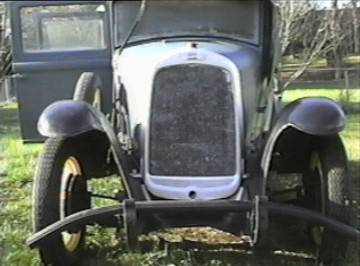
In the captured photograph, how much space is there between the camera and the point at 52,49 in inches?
315

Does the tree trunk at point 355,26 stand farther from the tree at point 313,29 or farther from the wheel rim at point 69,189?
the wheel rim at point 69,189

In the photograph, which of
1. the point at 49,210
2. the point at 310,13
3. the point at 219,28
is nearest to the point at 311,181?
the point at 219,28

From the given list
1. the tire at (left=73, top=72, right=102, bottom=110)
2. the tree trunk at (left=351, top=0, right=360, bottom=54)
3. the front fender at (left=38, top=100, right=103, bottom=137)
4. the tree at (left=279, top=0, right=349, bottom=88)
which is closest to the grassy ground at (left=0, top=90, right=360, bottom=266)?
the front fender at (left=38, top=100, right=103, bottom=137)

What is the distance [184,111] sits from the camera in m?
5.00

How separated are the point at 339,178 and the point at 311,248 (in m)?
0.78

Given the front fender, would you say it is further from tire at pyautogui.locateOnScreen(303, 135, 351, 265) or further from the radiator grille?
tire at pyautogui.locateOnScreen(303, 135, 351, 265)

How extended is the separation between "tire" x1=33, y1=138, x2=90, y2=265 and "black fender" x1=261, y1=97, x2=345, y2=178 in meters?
1.25

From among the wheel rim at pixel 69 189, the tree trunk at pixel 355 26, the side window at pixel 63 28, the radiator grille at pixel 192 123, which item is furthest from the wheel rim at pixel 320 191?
the tree trunk at pixel 355 26

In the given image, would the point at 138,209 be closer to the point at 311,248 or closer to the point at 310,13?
the point at 311,248

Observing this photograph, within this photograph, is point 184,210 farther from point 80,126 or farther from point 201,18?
point 201,18

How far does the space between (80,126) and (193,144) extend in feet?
2.46

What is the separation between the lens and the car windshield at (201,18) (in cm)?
586

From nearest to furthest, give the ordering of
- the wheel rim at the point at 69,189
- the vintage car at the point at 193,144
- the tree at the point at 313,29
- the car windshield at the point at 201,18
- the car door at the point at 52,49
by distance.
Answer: the vintage car at the point at 193,144, the wheel rim at the point at 69,189, the car windshield at the point at 201,18, the car door at the point at 52,49, the tree at the point at 313,29

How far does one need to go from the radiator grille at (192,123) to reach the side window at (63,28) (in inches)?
124
